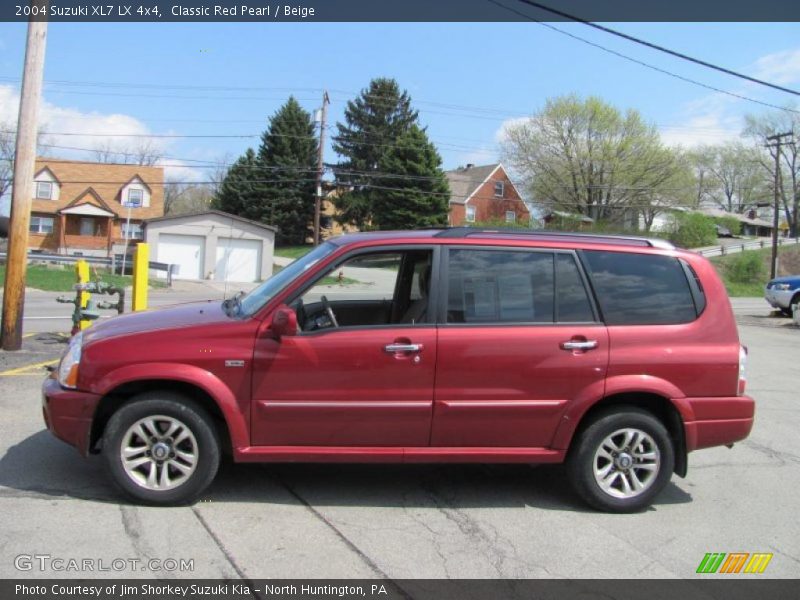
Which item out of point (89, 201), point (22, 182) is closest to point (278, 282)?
point (22, 182)

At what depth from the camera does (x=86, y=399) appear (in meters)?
4.04

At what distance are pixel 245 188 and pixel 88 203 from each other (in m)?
12.6

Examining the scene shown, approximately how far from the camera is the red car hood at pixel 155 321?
4.18 metres

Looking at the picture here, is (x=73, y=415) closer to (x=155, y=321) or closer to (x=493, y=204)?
(x=155, y=321)

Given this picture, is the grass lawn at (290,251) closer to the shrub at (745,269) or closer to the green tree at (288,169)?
the green tree at (288,169)

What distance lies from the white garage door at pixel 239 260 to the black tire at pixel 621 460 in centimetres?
3409

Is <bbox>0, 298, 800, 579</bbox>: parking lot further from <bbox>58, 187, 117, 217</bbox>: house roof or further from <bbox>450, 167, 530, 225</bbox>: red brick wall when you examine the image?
<bbox>450, 167, 530, 225</bbox>: red brick wall

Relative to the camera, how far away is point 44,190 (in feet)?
157

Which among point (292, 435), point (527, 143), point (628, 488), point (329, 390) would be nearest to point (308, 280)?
point (329, 390)

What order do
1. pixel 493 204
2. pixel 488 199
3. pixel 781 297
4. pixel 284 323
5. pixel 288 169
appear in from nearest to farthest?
1. pixel 284 323
2. pixel 781 297
3. pixel 288 169
4. pixel 488 199
5. pixel 493 204

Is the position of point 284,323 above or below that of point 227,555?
above
